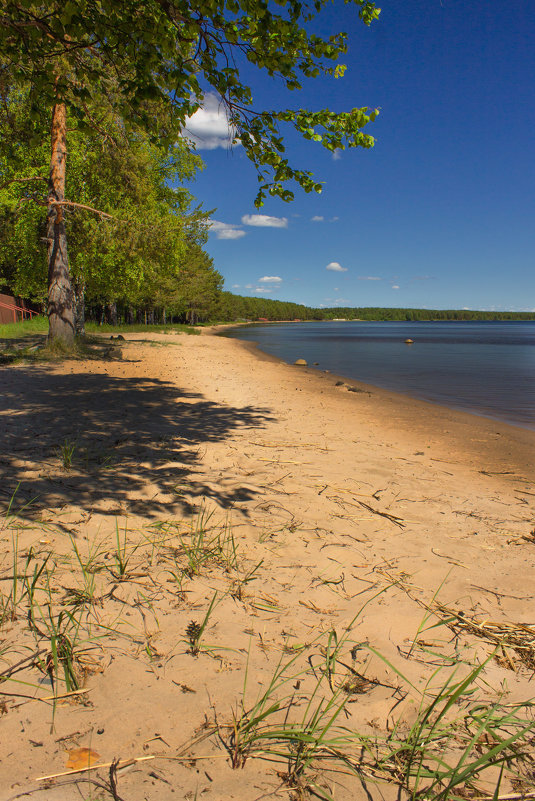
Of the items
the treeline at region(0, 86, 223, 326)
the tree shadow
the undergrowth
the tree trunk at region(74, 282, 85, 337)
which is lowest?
the undergrowth

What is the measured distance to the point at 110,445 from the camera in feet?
18.3

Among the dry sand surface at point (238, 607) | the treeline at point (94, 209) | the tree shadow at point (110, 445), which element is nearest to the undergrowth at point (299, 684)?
the dry sand surface at point (238, 607)

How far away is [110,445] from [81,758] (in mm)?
4349

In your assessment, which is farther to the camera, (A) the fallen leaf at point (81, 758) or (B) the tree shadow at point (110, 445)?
(B) the tree shadow at point (110, 445)

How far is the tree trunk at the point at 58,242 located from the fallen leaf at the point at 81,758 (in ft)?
49.2

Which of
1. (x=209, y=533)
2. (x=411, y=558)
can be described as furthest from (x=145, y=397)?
(x=411, y=558)

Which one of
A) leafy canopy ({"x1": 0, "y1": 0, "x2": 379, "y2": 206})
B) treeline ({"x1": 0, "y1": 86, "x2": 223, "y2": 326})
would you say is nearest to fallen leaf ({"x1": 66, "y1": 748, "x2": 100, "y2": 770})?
leafy canopy ({"x1": 0, "y1": 0, "x2": 379, "y2": 206})

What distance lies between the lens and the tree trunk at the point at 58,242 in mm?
14086

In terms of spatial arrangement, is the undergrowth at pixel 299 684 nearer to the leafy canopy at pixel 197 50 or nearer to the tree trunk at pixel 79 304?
the leafy canopy at pixel 197 50

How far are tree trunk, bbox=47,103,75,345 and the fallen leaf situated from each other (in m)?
15.0

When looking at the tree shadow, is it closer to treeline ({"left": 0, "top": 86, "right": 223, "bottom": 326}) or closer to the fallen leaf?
the fallen leaf

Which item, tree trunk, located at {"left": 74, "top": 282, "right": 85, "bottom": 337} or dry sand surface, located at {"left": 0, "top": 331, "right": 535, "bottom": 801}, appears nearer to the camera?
dry sand surface, located at {"left": 0, "top": 331, "right": 535, "bottom": 801}

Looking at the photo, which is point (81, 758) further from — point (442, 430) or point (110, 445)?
point (442, 430)

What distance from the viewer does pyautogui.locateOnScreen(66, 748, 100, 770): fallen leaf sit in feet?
4.95
